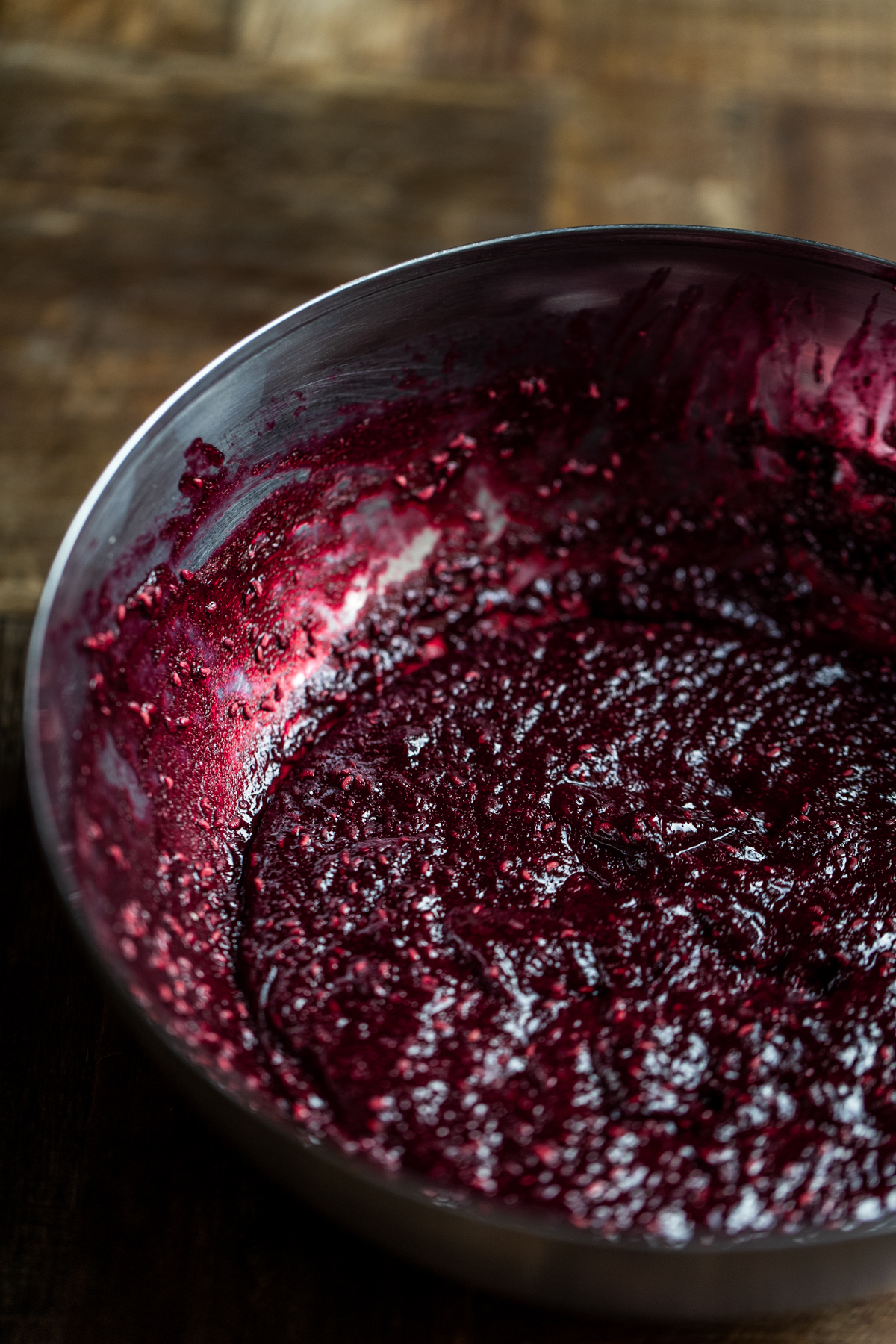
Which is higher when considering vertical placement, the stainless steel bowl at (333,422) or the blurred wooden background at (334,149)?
the blurred wooden background at (334,149)

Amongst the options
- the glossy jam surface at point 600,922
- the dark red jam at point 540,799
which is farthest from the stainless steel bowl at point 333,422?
the glossy jam surface at point 600,922

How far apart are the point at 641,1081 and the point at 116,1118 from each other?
0.48m

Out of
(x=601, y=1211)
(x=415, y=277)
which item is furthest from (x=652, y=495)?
(x=601, y=1211)

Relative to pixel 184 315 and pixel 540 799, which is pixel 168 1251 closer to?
pixel 540 799

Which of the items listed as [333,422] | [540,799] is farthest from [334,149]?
[540,799]

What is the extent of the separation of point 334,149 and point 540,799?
54.1 inches

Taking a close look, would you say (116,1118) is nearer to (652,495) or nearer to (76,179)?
(652,495)

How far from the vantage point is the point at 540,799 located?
137 cm

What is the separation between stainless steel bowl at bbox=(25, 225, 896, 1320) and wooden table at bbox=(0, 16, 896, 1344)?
210 millimetres

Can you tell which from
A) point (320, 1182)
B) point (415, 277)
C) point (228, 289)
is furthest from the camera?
point (228, 289)

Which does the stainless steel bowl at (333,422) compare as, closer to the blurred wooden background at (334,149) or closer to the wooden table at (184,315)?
the wooden table at (184,315)

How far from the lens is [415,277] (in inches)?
52.5

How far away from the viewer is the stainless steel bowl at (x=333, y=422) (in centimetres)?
77

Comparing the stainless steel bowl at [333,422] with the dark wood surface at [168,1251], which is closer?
the stainless steel bowl at [333,422]
